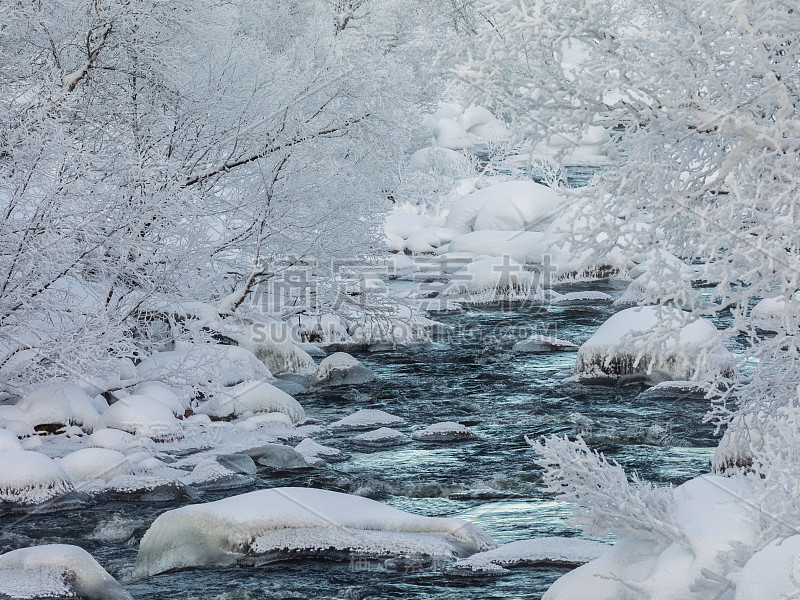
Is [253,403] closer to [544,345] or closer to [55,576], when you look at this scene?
[55,576]

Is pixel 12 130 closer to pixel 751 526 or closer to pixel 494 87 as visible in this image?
pixel 494 87

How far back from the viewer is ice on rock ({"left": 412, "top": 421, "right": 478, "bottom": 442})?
29.3 feet

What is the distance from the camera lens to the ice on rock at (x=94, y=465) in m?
7.43

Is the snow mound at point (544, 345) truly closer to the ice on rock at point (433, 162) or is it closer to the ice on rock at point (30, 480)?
the ice on rock at point (30, 480)

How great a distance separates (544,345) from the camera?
1296 centimetres

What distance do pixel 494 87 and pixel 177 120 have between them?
7918mm

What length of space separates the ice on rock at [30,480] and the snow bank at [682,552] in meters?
3.91

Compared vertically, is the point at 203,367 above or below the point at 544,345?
above

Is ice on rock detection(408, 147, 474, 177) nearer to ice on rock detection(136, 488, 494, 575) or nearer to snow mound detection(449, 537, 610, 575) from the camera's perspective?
ice on rock detection(136, 488, 494, 575)

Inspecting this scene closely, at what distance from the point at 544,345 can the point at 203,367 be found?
5.18 metres

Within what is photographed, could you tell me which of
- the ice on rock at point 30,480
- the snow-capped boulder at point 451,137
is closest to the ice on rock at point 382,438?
the ice on rock at point 30,480

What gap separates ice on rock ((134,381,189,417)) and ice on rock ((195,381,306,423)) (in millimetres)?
264

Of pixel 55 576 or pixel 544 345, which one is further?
pixel 544 345

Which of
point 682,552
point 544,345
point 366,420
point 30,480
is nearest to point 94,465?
point 30,480
